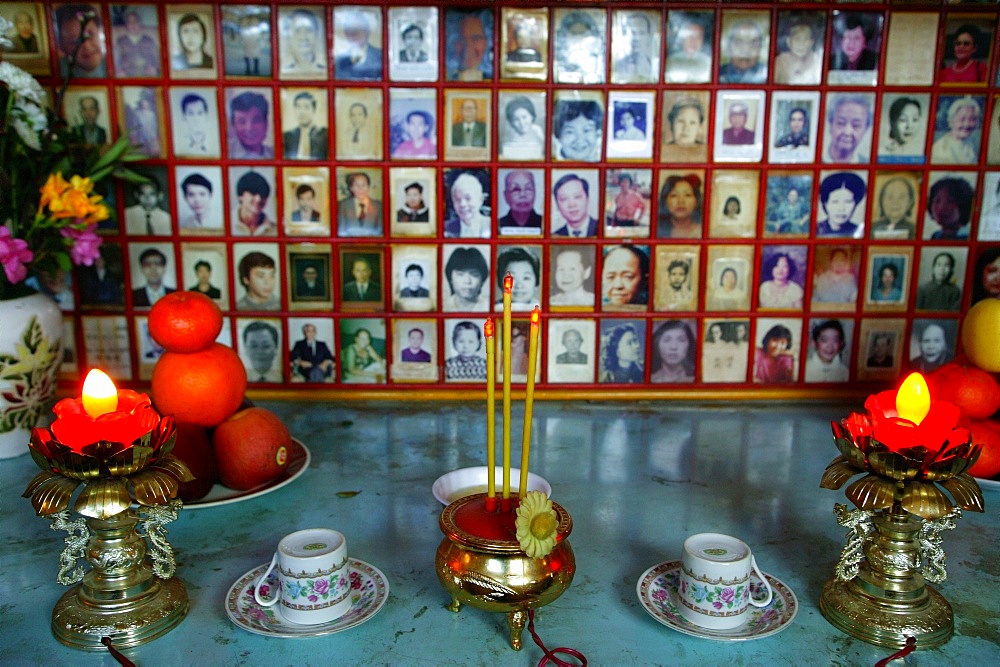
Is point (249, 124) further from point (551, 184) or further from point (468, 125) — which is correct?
point (551, 184)

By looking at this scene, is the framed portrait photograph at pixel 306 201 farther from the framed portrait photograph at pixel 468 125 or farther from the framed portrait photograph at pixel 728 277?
the framed portrait photograph at pixel 728 277

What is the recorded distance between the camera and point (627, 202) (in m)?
2.16

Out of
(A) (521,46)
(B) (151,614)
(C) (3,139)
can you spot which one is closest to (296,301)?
(C) (3,139)

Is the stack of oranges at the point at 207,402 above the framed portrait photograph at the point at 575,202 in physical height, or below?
below

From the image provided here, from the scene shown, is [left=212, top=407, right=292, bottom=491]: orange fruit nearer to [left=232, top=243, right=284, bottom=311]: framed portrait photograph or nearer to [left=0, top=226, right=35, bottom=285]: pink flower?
[left=0, top=226, right=35, bottom=285]: pink flower

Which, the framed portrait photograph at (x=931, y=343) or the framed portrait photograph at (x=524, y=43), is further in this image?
the framed portrait photograph at (x=931, y=343)

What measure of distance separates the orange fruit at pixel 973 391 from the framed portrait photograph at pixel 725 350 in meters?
0.63

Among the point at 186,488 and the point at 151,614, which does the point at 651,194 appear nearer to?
the point at 186,488

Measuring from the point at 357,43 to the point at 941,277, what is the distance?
173cm

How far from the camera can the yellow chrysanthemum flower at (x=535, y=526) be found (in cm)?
97

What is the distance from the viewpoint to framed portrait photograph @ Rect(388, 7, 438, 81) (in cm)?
204

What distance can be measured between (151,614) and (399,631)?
0.34m

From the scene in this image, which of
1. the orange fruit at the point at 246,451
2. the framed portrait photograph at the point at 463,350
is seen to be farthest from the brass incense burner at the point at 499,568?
the framed portrait photograph at the point at 463,350

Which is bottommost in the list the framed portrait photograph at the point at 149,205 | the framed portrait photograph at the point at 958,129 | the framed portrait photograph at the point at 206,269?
the framed portrait photograph at the point at 206,269
